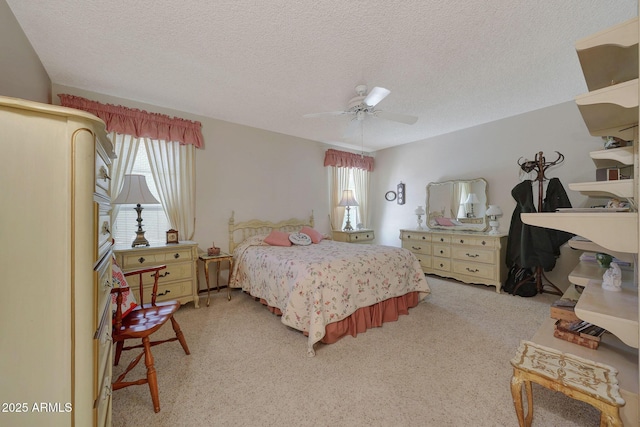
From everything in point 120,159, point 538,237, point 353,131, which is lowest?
point 538,237

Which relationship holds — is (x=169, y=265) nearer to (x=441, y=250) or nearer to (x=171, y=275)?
(x=171, y=275)

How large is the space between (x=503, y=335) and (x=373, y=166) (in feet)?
14.2

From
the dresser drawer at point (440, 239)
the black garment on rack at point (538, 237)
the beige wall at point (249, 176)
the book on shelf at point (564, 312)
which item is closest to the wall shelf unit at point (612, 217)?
the book on shelf at point (564, 312)

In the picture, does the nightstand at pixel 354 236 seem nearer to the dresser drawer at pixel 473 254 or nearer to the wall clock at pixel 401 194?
the wall clock at pixel 401 194

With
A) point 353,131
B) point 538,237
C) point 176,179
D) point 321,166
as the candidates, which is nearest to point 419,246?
point 538,237

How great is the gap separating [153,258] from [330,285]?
2.09m

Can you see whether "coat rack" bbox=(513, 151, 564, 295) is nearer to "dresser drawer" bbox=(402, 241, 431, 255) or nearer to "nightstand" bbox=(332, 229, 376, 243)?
"dresser drawer" bbox=(402, 241, 431, 255)

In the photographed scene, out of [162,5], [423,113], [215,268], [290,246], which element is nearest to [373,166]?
[423,113]

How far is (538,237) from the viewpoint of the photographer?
346cm

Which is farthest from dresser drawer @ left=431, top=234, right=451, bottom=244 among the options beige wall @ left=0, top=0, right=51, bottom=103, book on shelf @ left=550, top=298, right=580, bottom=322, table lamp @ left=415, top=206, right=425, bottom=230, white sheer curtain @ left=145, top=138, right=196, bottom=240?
beige wall @ left=0, top=0, right=51, bottom=103

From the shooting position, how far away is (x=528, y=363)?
132cm

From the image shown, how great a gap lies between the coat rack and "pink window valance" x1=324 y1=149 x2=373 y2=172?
2.91m

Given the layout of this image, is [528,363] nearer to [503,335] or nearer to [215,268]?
[503,335]

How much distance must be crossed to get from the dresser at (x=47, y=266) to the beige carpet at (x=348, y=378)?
94 centimetres
